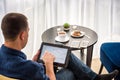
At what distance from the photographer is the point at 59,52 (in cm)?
182

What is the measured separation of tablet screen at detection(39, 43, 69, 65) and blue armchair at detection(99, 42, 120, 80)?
535mm

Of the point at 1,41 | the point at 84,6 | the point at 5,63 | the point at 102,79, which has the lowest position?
the point at 102,79

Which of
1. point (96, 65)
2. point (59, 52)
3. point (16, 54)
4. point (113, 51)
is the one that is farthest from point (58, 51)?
point (96, 65)

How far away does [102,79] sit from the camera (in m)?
2.00

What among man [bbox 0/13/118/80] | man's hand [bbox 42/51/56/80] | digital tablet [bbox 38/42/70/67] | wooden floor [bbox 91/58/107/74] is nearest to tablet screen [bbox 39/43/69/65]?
digital tablet [bbox 38/42/70/67]

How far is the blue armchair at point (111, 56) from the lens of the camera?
2.08 metres

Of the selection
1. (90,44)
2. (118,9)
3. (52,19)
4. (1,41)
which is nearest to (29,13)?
(52,19)

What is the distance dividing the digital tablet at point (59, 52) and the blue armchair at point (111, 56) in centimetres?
53

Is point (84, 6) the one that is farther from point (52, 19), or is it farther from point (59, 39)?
point (59, 39)

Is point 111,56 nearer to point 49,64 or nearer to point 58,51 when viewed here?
point 58,51

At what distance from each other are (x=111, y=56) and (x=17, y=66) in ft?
3.65

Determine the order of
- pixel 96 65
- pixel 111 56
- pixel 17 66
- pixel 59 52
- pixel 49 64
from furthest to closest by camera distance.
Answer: pixel 96 65, pixel 111 56, pixel 59 52, pixel 49 64, pixel 17 66

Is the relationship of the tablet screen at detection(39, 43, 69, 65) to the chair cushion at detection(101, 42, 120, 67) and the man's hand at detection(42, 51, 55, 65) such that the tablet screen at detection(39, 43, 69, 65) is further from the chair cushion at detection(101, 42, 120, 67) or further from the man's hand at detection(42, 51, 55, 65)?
the chair cushion at detection(101, 42, 120, 67)

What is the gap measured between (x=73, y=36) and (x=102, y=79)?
532 millimetres
